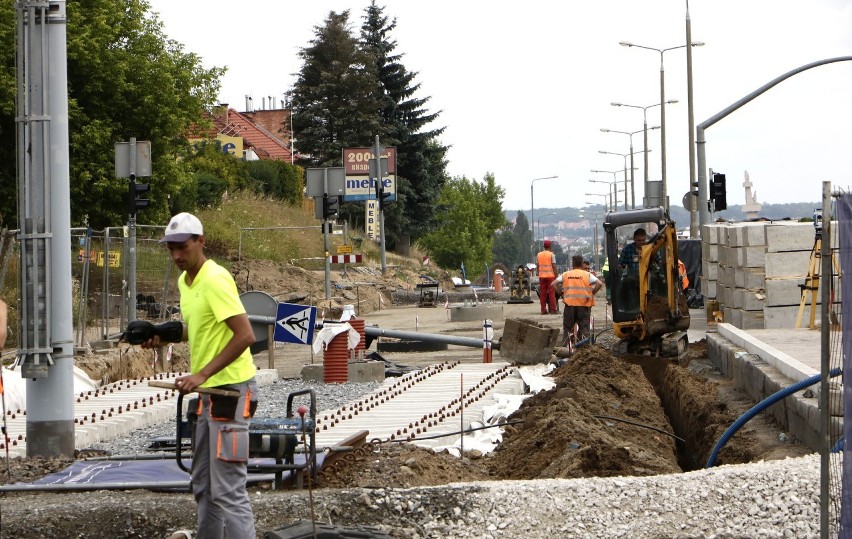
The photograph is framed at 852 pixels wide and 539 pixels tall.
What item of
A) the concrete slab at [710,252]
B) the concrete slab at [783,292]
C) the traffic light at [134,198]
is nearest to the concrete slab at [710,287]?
the concrete slab at [710,252]

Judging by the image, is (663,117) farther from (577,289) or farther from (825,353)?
(825,353)

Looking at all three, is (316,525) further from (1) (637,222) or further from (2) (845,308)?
(1) (637,222)

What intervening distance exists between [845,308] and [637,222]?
14.5 metres

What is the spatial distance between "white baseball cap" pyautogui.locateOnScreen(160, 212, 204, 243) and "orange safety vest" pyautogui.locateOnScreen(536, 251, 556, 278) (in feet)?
83.8

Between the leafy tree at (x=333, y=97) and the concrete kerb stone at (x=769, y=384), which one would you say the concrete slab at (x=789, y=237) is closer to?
the concrete kerb stone at (x=769, y=384)

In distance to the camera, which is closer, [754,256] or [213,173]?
[754,256]

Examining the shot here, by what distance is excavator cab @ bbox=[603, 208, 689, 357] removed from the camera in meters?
19.8

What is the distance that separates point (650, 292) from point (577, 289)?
5.86 ft

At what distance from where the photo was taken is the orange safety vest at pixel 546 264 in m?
31.9

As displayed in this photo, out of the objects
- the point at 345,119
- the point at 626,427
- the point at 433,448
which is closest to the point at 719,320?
the point at 626,427

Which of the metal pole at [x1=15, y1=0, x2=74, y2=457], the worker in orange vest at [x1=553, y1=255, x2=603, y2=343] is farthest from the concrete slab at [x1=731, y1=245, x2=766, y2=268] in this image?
the metal pole at [x1=15, y1=0, x2=74, y2=457]

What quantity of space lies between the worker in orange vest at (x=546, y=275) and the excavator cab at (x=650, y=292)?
9.22 metres

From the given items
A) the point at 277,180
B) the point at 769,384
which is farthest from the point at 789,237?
the point at 277,180

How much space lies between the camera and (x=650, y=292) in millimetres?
20000
